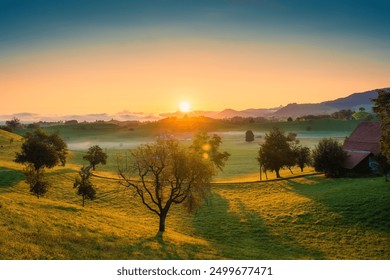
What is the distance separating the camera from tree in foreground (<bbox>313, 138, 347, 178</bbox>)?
5906cm

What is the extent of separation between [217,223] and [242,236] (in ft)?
19.7

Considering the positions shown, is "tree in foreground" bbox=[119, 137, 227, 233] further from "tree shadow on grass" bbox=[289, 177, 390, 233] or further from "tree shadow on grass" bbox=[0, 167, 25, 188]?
"tree shadow on grass" bbox=[0, 167, 25, 188]

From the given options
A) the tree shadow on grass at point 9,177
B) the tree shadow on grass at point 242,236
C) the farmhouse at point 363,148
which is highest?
the farmhouse at point 363,148

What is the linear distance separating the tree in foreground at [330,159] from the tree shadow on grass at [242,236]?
2124cm

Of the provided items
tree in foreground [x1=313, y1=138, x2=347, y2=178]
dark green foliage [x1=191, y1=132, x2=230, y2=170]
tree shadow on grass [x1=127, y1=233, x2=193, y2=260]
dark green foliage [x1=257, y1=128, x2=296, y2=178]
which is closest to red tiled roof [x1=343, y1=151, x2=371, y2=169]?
tree in foreground [x1=313, y1=138, x2=347, y2=178]

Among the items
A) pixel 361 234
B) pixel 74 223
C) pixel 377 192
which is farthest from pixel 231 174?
pixel 74 223

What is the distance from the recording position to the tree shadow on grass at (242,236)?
1152 inches

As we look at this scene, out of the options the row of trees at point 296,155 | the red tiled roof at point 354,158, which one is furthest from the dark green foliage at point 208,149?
the red tiled roof at point 354,158

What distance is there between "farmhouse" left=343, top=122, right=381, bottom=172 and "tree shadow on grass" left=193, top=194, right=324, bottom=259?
2714 cm

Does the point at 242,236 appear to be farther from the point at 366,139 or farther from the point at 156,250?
the point at 366,139

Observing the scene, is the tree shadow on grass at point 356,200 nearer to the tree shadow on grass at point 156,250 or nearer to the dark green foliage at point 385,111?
the dark green foliage at point 385,111
